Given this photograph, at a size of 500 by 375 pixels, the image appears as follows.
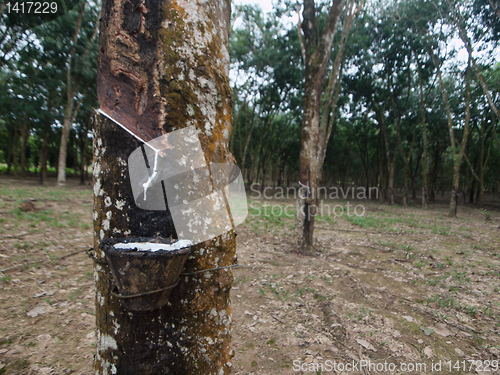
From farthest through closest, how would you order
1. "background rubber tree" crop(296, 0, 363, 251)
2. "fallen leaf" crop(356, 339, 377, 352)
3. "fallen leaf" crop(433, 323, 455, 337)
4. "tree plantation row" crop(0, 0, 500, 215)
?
1. "tree plantation row" crop(0, 0, 500, 215)
2. "background rubber tree" crop(296, 0, 363, 251)
3. "fallen leaf" crop(433, 323, 455, 337)
4. "fallen leaf" crop(356, 339, 377, 352)

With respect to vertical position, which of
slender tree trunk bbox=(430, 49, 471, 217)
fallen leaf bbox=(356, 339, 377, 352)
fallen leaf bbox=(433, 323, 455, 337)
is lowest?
fallen leaf bbox=(356, 339, 377, 352)

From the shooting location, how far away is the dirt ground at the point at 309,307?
2.46 meters

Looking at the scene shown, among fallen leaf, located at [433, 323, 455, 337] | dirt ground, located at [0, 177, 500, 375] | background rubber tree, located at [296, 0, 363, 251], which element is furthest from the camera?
background rubber tree, located at [296, 0, 363, 251]

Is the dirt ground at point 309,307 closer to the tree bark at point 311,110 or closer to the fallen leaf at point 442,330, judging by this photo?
the fallen leaf at point 442,330

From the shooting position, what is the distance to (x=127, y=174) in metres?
1.31

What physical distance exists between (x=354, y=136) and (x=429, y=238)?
18036 mm

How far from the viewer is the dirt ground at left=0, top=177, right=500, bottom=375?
246 cm

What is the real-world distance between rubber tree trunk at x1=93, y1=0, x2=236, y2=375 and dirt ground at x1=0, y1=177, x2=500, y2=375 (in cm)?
134

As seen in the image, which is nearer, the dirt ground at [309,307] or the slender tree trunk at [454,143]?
the dirt ground at [309,307]

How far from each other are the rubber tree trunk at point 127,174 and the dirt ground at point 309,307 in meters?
1.34

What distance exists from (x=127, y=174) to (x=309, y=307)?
3.00 metres

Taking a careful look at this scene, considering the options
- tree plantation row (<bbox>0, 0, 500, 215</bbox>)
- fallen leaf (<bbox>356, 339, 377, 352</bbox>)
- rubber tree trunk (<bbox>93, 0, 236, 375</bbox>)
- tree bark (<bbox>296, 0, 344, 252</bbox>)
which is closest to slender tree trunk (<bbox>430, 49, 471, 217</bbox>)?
tree plantation row (<bbox>0, 0, 500, 215</bbox>)

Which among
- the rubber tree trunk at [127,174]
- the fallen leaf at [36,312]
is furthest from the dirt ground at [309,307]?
the rubber tree trunk at [127,174]

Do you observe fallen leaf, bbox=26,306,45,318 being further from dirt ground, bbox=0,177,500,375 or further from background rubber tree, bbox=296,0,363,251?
background rubber tree, bbox=296,0,363,251
